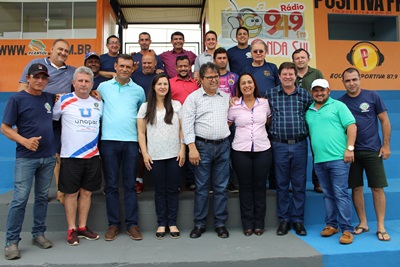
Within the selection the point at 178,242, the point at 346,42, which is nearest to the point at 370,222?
the point at 178,242

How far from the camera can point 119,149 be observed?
10.6 feet

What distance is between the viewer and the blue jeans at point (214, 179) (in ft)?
10.6

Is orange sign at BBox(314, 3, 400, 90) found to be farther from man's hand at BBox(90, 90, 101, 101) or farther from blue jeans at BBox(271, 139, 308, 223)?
man's hand at BBox(90, 90, 101, 101)

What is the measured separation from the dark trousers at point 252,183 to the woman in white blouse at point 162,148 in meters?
0.62

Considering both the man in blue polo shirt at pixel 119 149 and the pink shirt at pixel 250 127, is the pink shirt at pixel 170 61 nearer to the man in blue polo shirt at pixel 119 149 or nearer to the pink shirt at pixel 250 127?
the man in blue polo shirt at pixel 119 149

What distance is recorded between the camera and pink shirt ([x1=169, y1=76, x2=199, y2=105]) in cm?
373

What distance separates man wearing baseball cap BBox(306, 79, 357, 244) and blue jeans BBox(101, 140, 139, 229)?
74.4 inches

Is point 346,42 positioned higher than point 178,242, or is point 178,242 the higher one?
point 346,42

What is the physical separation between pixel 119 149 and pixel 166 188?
624 millimetres

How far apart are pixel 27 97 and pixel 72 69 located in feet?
2.92

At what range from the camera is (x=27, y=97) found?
2.86 meters

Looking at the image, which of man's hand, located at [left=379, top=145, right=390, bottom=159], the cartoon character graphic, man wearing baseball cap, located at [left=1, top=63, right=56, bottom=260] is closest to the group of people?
man's hand, located at [left=379, top=145, right=390, bottom=159]

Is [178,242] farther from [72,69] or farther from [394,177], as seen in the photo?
[394,177]

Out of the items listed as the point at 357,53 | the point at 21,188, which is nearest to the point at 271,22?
the point at 357,53
